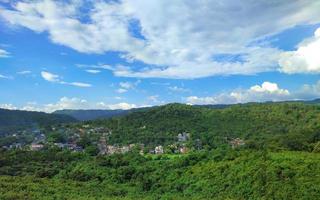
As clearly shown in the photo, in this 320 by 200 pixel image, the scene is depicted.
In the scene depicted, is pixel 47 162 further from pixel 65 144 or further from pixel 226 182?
pixel 65 144

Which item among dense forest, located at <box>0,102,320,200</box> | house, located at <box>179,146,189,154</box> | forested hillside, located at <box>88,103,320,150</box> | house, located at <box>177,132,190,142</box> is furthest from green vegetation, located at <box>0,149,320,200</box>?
house, located at <box>177,132,190,142</box>

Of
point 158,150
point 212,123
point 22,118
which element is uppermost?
point 22,118

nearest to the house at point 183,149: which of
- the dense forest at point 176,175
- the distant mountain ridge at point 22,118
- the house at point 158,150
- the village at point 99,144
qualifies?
the village at point 99,144

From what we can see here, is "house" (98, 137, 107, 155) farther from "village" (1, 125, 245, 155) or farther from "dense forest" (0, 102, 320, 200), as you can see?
"dense forest" (0, 102, 320, 200)

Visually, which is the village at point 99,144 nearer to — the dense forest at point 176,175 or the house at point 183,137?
the house at point 183,137

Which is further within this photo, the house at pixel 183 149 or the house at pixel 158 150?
the house at pixel 158 150

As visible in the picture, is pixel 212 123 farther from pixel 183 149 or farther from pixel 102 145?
pixel 102 145

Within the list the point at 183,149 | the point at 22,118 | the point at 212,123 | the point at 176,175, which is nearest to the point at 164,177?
the point at 176,175

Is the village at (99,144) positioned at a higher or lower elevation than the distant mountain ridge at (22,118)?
lower
